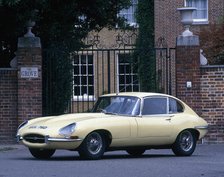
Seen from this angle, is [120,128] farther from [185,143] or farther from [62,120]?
[185,143]

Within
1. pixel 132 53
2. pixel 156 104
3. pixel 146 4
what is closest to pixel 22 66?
pixel 132 53

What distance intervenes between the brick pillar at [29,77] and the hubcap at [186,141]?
6.03 metres

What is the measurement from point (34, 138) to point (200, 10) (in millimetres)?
22061

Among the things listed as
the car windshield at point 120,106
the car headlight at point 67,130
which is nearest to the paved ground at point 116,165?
the car headlight at point 67,130

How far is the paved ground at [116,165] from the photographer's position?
14148 mm

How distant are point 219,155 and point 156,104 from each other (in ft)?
6.87

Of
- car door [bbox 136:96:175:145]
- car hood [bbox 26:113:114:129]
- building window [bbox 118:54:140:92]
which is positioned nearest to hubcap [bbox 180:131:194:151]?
car door [bbox 136:96:175:145]

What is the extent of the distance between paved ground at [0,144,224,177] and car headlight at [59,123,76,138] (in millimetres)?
551

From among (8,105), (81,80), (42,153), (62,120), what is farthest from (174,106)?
(81,80)

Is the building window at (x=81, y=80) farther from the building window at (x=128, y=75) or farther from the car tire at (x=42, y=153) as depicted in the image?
the car tire at (x=42, y=153)

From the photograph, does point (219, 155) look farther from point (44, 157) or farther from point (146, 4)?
point (146, 4)

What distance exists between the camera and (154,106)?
18422mm

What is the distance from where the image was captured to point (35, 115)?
23.4 m

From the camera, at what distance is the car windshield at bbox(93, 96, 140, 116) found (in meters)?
18.0
